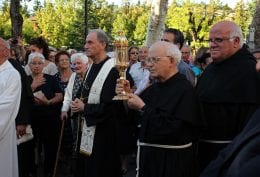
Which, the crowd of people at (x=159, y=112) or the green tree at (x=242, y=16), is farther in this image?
the green tree at (x=242, y=16)

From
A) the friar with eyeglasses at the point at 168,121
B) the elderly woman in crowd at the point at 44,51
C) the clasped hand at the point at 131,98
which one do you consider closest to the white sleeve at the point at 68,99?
the elderly woman in crowd at the point at 44,51

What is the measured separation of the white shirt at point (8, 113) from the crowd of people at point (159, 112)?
0.01m

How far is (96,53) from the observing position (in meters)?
5.58

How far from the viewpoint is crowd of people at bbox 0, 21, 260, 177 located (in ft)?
13.6

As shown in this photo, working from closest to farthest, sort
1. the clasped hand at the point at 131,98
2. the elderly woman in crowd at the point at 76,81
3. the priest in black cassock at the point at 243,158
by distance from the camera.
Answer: the priest in black cassock at the point at 243,158, the clasped hand at the point at 131,98, the elderly woman in crowd at the point at 76,81

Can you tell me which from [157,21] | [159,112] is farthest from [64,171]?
[157,21]

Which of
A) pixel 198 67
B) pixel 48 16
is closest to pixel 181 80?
pixel 198 67

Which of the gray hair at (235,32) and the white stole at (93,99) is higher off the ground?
the gray hair at (235,32)

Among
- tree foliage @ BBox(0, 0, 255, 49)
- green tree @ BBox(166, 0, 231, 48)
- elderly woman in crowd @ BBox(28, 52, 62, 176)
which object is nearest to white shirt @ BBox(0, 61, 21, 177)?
elderly woman in crowd @ BBox(28, 52, 62, 176)

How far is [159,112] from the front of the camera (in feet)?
13.8

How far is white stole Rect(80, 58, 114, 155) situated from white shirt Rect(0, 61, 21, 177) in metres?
0.88

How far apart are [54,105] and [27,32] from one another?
129 feet

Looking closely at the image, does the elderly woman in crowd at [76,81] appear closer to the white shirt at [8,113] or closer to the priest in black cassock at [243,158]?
the white shirt at [8,113]

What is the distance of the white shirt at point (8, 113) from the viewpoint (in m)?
5.48
